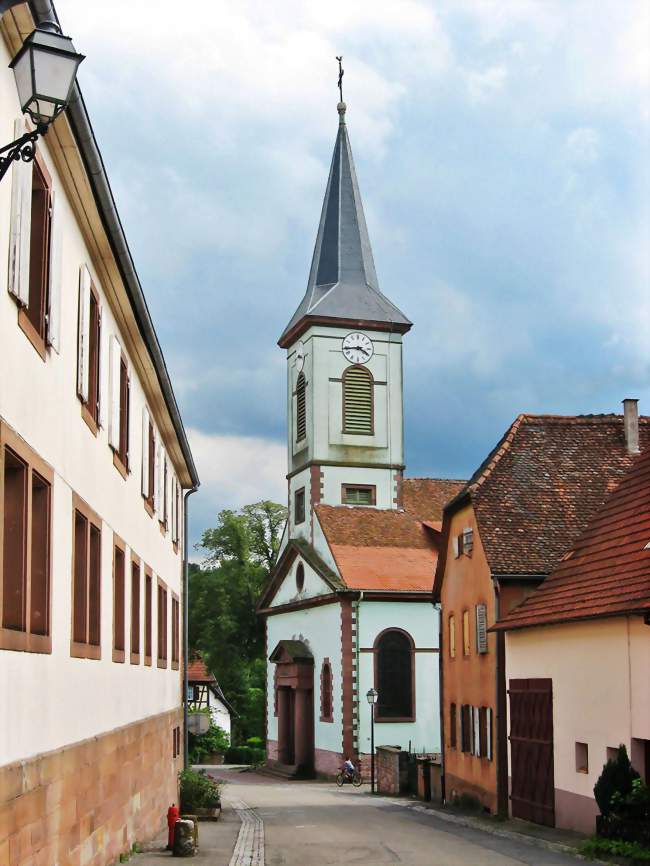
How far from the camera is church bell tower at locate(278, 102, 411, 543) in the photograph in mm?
55750

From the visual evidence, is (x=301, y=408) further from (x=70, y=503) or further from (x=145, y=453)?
(x=70, y=503)

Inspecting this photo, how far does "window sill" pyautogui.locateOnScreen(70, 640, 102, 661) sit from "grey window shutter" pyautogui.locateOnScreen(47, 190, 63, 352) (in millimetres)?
2948

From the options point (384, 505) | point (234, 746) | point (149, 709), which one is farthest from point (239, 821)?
point (234, 746)

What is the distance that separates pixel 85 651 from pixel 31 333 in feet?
14.3

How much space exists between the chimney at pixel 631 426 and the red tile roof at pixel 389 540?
18.6m

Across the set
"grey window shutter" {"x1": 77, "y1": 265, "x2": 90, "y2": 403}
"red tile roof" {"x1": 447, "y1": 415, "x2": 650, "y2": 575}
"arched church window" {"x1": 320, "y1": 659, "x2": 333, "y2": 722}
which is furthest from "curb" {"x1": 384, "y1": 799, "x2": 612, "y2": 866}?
"arched church window" {"x1": 320, "y1": 659, "x2": 333, "y2": 722}

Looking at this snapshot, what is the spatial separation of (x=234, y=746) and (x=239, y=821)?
43571mm

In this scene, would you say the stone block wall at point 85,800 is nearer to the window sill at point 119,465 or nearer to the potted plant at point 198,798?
the window sill at point 119,465

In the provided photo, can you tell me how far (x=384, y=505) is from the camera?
55.7 metres

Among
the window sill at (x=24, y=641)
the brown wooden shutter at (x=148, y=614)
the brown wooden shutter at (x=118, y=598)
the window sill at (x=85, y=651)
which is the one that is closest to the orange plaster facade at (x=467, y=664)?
the brown wooden shutter at (x=148, y=614)

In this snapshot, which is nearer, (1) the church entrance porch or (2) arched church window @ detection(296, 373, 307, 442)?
(1) the church entrance porch

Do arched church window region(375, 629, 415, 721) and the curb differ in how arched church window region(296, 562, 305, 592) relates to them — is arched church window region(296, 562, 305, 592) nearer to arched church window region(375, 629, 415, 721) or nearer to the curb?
arched church window region(375, 629, 415, 721)

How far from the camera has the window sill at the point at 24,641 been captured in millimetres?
8992

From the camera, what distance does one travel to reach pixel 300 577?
2127 inches
